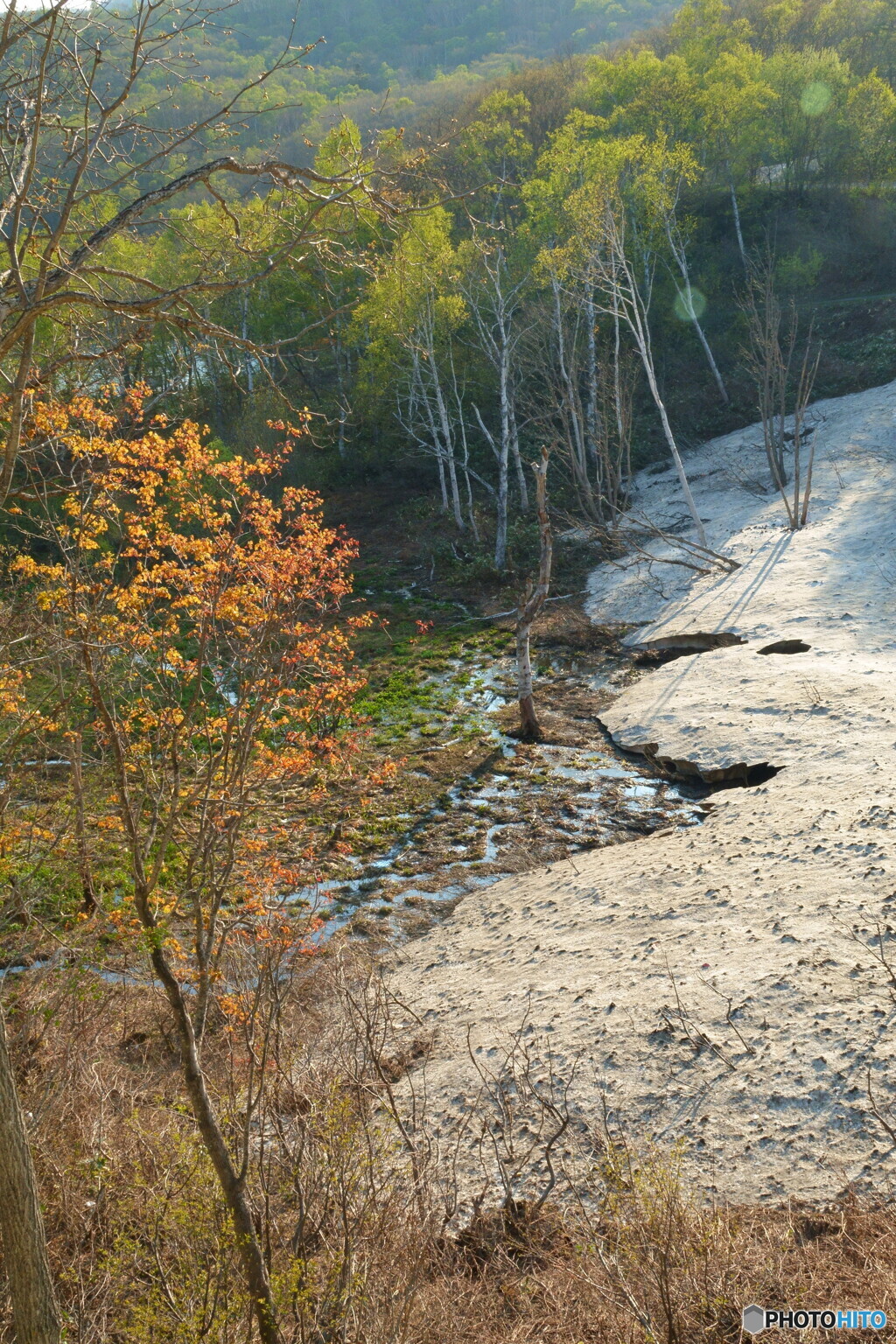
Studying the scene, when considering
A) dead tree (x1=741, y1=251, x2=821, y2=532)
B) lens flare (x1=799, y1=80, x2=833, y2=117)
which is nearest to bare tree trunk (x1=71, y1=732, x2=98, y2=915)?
dead tree (x1=741, y1=251, x2=821, y2=532)

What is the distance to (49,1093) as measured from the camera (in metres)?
6.16

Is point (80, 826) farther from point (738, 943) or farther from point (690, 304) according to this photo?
point (690, 304)

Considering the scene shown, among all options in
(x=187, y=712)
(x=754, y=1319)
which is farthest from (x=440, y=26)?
(x=754, y=1319)

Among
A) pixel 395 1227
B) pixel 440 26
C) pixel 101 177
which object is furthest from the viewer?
pixel 440 26

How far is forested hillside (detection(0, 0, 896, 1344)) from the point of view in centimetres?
440

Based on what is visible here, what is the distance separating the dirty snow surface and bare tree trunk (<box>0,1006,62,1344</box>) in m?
4.04

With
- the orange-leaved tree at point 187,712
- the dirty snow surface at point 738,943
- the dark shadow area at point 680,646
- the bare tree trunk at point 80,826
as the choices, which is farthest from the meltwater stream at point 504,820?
the bare tree trunk at point 80,826

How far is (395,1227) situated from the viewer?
529 cm

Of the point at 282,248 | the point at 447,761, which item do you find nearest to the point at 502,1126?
the point at 282,248

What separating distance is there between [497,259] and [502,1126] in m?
23.5

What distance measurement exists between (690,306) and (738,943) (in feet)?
91.9

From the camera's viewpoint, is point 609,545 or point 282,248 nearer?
point 282,248

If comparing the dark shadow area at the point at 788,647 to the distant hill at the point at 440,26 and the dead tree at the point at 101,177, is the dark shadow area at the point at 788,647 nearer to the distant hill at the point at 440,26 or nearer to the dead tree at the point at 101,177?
the dead tree at the point at 101,177

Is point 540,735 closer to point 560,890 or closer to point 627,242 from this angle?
point 560,890
